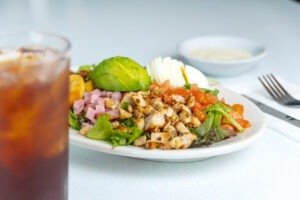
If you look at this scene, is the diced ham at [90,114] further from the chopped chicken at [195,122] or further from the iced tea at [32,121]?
the iced tea at [32,121]

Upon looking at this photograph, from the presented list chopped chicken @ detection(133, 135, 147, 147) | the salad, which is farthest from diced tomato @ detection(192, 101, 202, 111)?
chopped chicken @ detection(133, 135, 147, 147)

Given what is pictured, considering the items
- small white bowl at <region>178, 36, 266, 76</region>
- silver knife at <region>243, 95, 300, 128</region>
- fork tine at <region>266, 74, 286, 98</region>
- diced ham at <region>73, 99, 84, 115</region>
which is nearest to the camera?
diced ham at <region>73, 99, 84, 115</region>

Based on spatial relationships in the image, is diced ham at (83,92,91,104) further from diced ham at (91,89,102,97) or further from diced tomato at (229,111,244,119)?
diced tomato at (229,111,244,119)

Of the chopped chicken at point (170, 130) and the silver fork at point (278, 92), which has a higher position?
the chopped chicken at point (170, 130)

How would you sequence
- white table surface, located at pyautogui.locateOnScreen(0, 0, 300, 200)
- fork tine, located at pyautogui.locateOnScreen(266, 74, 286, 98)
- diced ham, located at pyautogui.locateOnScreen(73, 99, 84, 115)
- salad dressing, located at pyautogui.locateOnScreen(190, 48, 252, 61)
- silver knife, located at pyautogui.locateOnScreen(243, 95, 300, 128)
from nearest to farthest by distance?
white table surface, located at pyautogui.locateOnScreen(0, 0, 300, 200) → diced ham, located at pyautogui.locateOnScreen(73, 99, 84, 115) → silver knife, located at pyautogui.locateOnScreen(243, 95, 300, 128) → fork tine, located at pyautogui.locateOnScreen(266, 74, 286, 98) → salad dressing, located at pyautogui.locateOnScreen(190, 48, 252, 61)

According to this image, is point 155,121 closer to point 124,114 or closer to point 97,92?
point 124,114

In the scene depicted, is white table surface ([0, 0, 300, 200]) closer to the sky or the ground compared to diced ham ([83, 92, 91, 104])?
closer to the ground

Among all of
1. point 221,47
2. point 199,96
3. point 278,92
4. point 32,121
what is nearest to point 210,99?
point 199,96

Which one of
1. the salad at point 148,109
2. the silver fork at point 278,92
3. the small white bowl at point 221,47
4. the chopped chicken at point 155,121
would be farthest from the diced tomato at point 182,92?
the small white bowl at point 221,47
